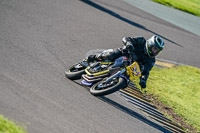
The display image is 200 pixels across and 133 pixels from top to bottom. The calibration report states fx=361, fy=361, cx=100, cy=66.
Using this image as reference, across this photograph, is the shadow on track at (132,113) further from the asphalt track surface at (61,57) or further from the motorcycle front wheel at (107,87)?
the motorcycle front wheel at (107,87)

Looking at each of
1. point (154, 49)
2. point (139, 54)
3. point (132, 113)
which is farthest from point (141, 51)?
point (132, 113)

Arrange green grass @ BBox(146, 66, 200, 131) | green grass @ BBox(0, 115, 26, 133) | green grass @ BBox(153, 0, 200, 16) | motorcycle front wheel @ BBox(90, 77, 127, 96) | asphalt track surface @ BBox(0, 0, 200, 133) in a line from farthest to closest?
green grass @ BBox(153, 0, 200, 16), green grass @ BBox(146, 66, 200, 131), motorcycle front wheel @ BBox(90, 77, 127, 96), asphalt track surface @ BBox(0, 0, 200, 133), green grass @ BBox(0, 115, 26, 133)

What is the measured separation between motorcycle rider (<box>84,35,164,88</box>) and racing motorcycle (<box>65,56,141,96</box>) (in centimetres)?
16

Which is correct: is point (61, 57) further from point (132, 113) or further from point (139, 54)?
point (132, 113)

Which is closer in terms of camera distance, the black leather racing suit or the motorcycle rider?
the motorcycle rider

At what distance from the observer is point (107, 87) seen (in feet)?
26.9

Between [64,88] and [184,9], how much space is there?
54.2 feet

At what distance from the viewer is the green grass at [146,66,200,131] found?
10.3 m

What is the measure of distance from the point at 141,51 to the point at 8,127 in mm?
4436

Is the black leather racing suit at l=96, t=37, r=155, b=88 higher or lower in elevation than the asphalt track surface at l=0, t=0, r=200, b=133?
higher

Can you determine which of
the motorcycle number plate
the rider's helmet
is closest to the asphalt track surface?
the motorcycle number plate

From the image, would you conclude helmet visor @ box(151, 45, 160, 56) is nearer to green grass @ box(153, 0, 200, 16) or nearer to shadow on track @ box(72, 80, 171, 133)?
shadow on track @ box(72, 80, 171, 133)

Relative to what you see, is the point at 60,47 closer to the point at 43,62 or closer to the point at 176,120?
the point at 43,62

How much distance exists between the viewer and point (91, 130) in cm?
660
